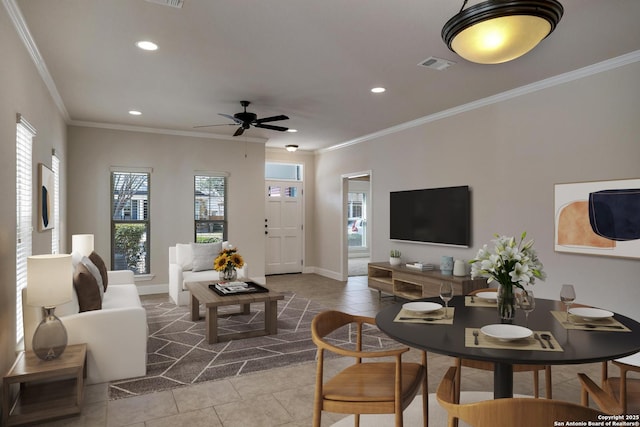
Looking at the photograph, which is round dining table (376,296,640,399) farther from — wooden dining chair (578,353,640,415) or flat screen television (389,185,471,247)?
flat screen television (389,185,471,247)

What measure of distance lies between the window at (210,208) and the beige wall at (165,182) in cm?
14

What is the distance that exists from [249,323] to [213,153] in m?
3.60

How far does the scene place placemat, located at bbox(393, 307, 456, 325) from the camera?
6.70 feet

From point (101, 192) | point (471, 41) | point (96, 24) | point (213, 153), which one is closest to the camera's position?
point (471, 41)

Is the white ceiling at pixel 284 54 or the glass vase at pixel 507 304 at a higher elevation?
the white ceiling at pixel 284 54

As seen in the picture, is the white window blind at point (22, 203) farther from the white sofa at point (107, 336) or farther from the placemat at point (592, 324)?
the placemat at point (592, 324)

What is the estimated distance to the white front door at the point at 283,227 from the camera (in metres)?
8.70

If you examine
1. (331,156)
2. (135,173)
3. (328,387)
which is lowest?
(328,387)

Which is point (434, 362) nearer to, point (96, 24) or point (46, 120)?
point (96, 24)

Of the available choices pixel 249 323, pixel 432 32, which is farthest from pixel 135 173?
pixel 432 32

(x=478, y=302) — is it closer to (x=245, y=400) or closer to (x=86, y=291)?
(x=245, y=400)

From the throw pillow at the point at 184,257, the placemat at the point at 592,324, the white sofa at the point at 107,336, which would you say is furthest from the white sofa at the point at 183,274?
the placemat at the point at 592,324

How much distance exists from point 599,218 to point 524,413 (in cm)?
334

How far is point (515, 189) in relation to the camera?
4.57 meters
